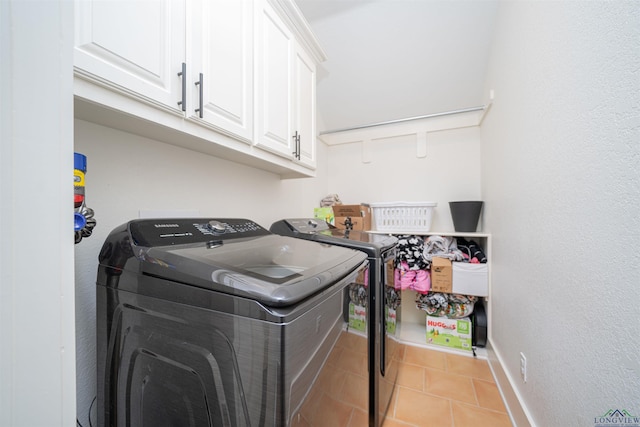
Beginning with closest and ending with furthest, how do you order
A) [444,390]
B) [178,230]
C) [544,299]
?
[178,230] < [544,299] < [444,390]

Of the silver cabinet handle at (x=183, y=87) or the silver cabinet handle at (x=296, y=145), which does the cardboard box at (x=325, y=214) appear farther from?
the silver cabinet handle at (x=183, y=87)

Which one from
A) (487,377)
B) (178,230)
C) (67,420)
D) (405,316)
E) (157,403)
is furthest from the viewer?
(405,316)

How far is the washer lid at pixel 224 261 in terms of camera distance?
21.9 inches

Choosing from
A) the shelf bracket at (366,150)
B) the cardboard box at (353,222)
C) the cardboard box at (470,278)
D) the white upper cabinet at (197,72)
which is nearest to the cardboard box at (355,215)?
the cardboard box at (353,222)

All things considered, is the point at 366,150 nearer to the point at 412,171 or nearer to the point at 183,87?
the point at 412,171

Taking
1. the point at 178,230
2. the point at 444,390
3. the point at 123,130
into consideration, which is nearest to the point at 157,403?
the point at 178,230

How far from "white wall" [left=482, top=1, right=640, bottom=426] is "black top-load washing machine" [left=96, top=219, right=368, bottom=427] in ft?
2.35

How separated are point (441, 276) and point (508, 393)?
2.64 feet

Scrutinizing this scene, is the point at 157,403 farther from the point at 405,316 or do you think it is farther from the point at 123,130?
the point at 405,316

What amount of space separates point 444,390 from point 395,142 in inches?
88.3

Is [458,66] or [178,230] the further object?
[458,66]

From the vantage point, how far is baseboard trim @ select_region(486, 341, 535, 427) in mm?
1194

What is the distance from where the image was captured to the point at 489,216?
195 cm

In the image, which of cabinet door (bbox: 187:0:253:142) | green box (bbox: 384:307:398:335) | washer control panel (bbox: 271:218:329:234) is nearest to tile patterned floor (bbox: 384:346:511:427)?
green box (bbox: 384:307:398:335)
